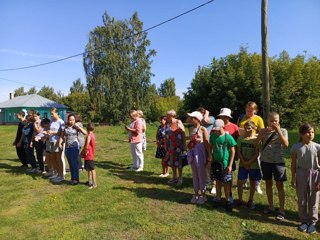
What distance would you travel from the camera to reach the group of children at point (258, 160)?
4684 mm

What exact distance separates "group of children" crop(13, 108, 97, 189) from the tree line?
21.0 ft

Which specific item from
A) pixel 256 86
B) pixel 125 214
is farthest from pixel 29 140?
pixel 256 86

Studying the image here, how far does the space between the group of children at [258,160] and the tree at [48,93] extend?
73514 mm

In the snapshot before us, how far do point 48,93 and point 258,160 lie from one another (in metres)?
78.4

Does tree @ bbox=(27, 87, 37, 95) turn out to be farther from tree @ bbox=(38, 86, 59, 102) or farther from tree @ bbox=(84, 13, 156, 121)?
tree @ bbox=(84, 13, 156, 121)

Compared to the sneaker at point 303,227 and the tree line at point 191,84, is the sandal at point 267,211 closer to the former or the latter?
the sneaker at point 303,227

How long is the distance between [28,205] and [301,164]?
5035 mm

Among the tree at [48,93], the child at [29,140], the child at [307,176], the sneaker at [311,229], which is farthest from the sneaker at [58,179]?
the tree at [48,93]

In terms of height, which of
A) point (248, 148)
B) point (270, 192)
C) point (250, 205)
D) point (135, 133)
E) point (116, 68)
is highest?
point (116, 68)

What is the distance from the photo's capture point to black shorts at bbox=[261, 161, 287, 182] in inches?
201

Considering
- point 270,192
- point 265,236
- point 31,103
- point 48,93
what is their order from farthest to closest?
point 48,93 < point 31,103 < point 270,192 < point 265,236

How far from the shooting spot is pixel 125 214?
5445mm

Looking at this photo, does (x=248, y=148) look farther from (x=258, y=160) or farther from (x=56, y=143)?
(x=56, y=143)

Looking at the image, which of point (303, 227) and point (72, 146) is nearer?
point (303, 227)
